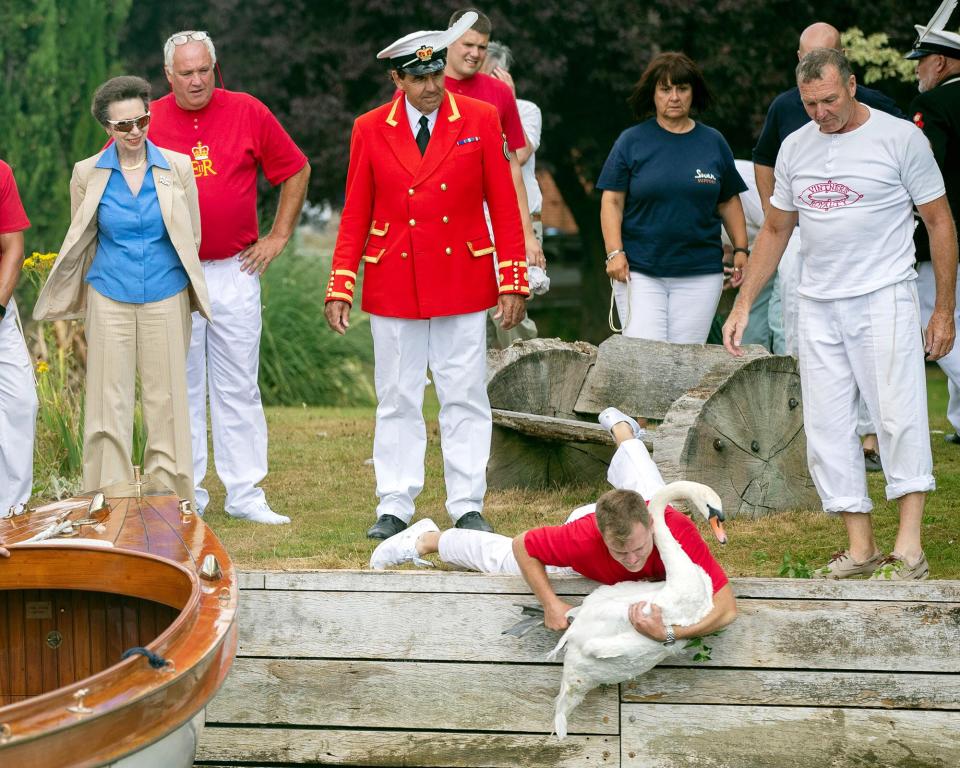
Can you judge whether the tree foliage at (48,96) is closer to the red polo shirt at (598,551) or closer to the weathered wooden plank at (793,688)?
the red polo shirt at (598,551)

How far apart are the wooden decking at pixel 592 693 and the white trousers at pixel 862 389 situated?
510 millimetres

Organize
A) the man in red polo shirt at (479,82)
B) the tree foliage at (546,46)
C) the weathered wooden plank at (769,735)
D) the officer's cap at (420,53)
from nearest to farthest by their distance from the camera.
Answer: the weathered wooden plank at (769,735), the officer's cap at (420,53), the man in red polo shirt at (479,82), the tree foliage at (546,46)

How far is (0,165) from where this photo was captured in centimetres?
673

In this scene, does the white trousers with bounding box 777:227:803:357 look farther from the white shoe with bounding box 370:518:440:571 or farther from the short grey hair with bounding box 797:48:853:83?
the white shoe with bounding box 370:518:440:571

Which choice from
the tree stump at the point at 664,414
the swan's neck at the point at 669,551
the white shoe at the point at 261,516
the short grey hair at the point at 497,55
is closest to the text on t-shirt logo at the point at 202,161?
the white shoe at the point at 261,516

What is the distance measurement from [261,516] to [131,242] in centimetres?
142

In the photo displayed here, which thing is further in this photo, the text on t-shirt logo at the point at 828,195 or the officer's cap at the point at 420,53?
the officer's cap at the point at 420,53

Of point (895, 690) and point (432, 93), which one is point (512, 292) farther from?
point (895, 690)

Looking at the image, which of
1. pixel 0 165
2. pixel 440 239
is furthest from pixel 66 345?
pixel 440 239

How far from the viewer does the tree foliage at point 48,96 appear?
1289cm

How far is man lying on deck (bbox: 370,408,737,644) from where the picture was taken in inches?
192

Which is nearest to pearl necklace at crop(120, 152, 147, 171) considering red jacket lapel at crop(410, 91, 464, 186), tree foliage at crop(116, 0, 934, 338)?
red jacket lapel at crop(410, 91, 464, 186)

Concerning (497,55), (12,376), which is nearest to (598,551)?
(12,376)

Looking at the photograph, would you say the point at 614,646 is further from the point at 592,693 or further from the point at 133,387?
the point at 133,387
